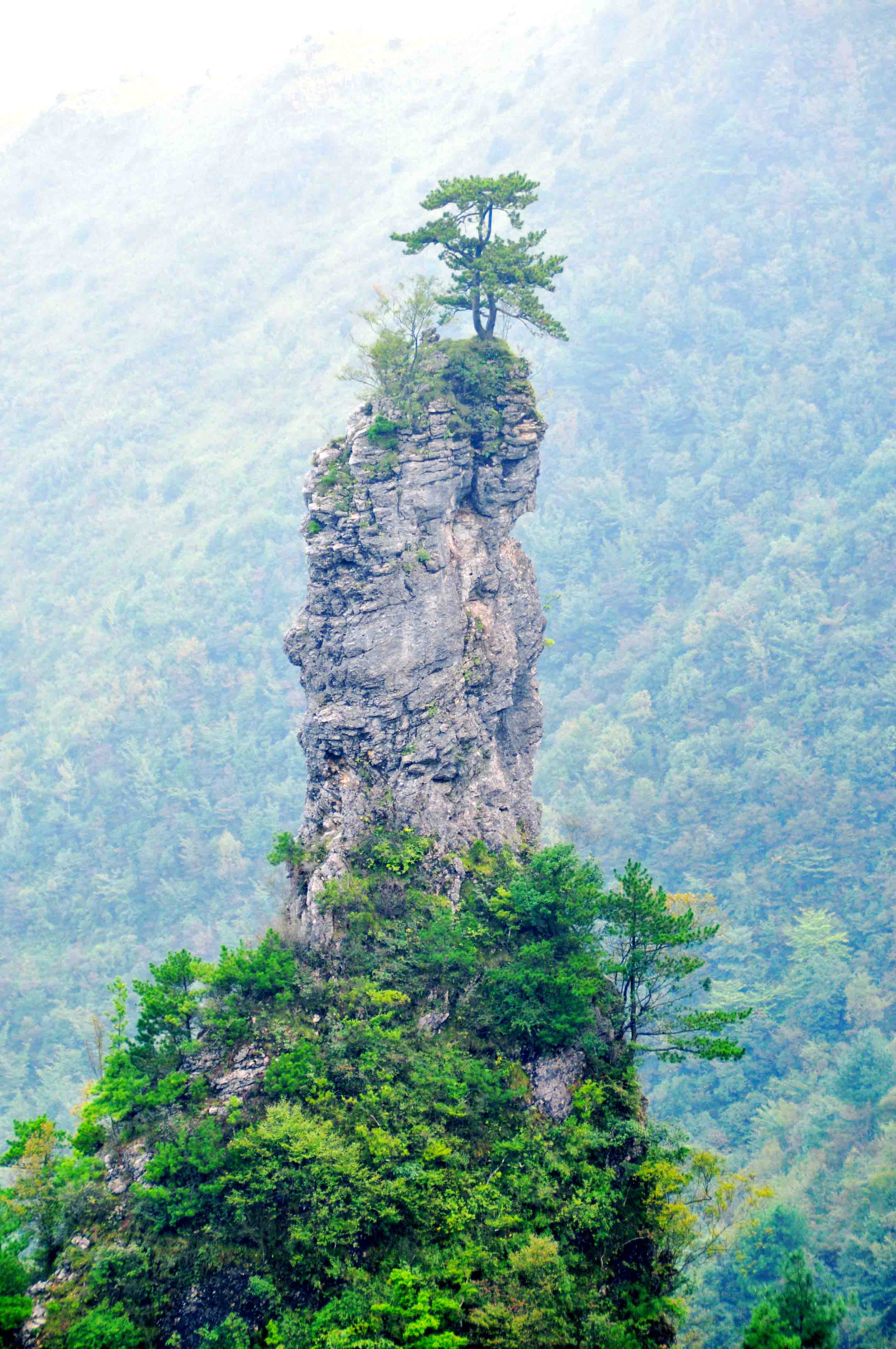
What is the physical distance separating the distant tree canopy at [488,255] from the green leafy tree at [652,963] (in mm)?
13972

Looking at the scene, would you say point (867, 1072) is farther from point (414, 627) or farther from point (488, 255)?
point (488, 255)

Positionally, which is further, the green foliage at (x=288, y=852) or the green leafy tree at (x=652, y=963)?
the green foliage at (x=288, y=852)

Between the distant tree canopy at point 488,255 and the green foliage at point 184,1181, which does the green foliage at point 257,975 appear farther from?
the distant tree canopy at point 488,255

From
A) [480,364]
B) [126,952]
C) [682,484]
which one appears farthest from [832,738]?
[480,364]

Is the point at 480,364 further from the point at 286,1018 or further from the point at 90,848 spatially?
the point at 90,848

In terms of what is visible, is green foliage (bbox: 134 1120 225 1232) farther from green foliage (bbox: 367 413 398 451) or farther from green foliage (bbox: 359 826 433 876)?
green foliage (bbox: 367 413 398 451)

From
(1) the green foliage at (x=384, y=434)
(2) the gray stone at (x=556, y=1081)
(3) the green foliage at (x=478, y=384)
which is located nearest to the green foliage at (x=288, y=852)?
(2) the gray stone at (x=556, y=1081)

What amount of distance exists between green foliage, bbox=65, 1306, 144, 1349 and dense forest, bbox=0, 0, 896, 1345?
29.2m

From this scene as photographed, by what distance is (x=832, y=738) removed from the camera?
279 feet

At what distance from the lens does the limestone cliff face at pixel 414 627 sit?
80.7 feet

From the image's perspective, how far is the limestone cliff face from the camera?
24609 millimetres

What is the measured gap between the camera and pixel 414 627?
2517 cm

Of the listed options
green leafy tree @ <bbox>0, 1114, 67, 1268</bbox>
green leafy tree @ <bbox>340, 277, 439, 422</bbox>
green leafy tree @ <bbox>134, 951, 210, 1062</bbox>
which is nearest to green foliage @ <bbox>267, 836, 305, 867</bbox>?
green leafy tree @ <bbox>134, 951, 210, 1062</bbox>

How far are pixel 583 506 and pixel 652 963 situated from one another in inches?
3856
